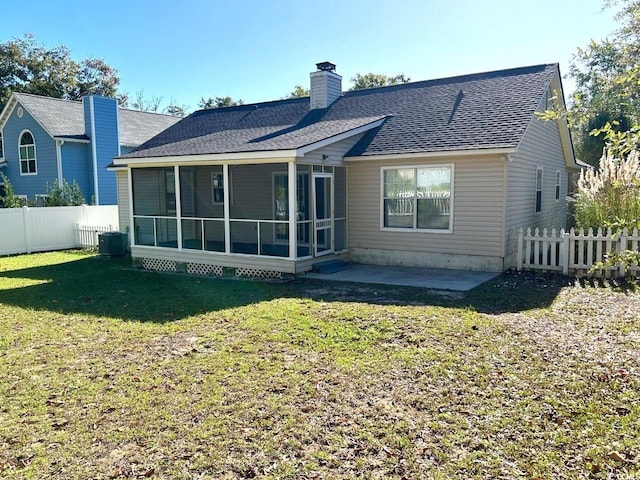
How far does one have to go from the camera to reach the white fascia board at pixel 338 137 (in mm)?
10500

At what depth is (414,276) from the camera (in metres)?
10.8

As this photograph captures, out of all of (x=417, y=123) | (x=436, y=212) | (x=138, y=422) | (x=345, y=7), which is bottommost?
(x=138, y=422)

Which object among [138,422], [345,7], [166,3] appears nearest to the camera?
[138,422]

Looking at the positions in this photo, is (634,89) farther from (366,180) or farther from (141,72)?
(141,72)

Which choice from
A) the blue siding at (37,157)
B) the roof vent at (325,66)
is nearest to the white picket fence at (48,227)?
the blue siding at (37,157)

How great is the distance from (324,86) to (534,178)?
7.02m

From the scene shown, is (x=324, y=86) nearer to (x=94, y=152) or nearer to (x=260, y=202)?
(x=260, y=202)

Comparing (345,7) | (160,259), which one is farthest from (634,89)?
(345,7)

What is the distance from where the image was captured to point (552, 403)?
443 cm

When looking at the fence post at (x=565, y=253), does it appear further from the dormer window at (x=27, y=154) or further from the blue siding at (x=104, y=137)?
the dormer window at (x=27, y=154)

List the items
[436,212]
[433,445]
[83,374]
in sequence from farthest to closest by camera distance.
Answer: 1. [436,212]
2. [83,374]
3. [433,445]

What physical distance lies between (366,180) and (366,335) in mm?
6613

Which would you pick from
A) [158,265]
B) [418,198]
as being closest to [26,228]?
[158,265]

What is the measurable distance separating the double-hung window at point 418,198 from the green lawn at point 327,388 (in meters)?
3.23
